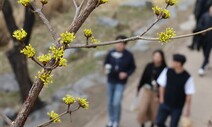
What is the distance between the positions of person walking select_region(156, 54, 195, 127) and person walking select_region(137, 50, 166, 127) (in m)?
0.27

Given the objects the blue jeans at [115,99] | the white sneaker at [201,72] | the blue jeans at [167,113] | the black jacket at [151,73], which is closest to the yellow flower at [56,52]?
the blue jeans at [167,113]

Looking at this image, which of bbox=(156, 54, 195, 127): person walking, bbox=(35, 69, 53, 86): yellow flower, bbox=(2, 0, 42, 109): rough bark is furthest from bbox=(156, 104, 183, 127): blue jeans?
bbox=(35, 69, 53, 86): yellow flower

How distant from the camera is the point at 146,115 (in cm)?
749

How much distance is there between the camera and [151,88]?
24.0 feet

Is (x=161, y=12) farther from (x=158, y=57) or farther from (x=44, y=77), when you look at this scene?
(x=158, y=57)

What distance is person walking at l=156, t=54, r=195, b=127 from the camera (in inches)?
254

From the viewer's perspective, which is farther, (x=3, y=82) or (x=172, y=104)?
(x=3, y=82)

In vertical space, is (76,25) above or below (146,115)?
above

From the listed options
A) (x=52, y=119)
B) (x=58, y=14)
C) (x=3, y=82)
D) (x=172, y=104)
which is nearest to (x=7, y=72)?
(x=3, y=82)

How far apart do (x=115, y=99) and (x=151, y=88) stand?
66 cm

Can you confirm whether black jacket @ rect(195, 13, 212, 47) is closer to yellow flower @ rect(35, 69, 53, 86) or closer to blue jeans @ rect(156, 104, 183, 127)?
blue jeans @ rect(156, 104, 183, 127)

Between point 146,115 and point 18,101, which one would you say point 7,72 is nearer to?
point 18,101

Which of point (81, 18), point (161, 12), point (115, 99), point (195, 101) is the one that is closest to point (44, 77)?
point (81, 18)

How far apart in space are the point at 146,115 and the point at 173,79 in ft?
3.93
